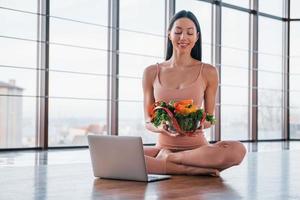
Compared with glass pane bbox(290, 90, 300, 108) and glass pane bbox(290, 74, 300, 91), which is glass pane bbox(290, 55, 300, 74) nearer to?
glass pane bbox(290, 74, 300, 91)

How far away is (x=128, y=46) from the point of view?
29.2 ft

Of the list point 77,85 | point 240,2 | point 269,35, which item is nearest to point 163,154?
point 77,85

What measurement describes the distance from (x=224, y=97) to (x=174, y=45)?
7.03 m

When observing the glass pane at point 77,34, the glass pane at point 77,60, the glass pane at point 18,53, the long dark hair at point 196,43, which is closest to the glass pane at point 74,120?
the glass pane at point 77,60

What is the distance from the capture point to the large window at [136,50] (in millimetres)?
8836

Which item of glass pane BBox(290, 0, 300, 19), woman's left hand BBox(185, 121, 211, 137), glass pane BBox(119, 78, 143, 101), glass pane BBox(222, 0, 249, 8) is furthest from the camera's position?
glass pane BBox(290, 0, 300, 19)

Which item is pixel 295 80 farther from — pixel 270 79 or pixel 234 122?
pixel 234 122

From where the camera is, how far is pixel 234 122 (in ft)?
35.5

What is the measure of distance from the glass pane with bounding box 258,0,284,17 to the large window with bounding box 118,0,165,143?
2.86m

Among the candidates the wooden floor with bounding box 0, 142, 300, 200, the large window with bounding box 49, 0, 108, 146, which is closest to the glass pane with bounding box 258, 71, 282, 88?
the large window with bounding box 49, 0, 108, 146

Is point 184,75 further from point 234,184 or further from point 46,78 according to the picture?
point 46,78

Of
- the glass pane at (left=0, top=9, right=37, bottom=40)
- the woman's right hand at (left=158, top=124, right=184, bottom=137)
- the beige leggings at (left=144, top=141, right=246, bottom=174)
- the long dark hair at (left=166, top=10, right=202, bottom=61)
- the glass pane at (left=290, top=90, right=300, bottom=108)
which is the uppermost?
the glass pane at (left=0, top=9, right=37, bottom=40)

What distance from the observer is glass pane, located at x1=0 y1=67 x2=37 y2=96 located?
7492 mm

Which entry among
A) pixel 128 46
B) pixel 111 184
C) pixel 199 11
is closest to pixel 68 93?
pixel 128 46
